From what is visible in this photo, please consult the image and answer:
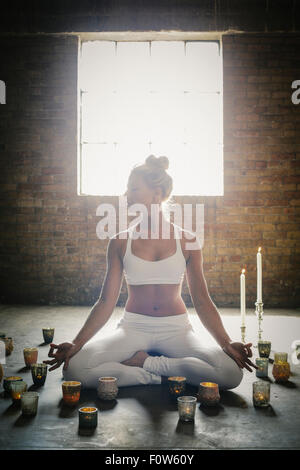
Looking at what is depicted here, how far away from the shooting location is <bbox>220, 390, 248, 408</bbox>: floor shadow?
2137mm

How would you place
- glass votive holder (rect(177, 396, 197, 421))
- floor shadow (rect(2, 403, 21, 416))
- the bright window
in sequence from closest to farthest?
glass votive holder (rect(177, 396, 197, 421)) → floor shadow (rect(2, 403, 21, 416)) → the bright window

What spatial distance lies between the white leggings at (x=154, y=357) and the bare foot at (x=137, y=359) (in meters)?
0.02

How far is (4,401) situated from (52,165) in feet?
12.8

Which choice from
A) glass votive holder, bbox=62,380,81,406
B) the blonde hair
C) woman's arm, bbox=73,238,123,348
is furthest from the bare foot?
the blonde hair

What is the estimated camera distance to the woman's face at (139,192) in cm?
241

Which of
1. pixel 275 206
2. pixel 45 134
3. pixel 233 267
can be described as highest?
pixel 45 134

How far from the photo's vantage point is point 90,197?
5637 mm

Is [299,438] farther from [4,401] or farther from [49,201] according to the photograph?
[49,201]

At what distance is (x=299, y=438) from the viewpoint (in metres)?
1.72

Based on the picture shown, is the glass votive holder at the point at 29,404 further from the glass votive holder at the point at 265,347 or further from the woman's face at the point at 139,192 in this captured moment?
the glass votive holder at the point at 265,347

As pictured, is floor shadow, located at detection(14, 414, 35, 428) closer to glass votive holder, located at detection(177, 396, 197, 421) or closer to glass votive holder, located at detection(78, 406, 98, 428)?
glass votive holder, located at detection(78, 406, 98, 428)

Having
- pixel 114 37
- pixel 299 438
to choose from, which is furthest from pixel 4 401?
pixel 114 37

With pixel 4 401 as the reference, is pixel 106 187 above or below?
above

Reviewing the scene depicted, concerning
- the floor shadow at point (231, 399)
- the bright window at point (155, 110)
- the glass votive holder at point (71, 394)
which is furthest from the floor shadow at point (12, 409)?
the bright window at point (155, 110)
